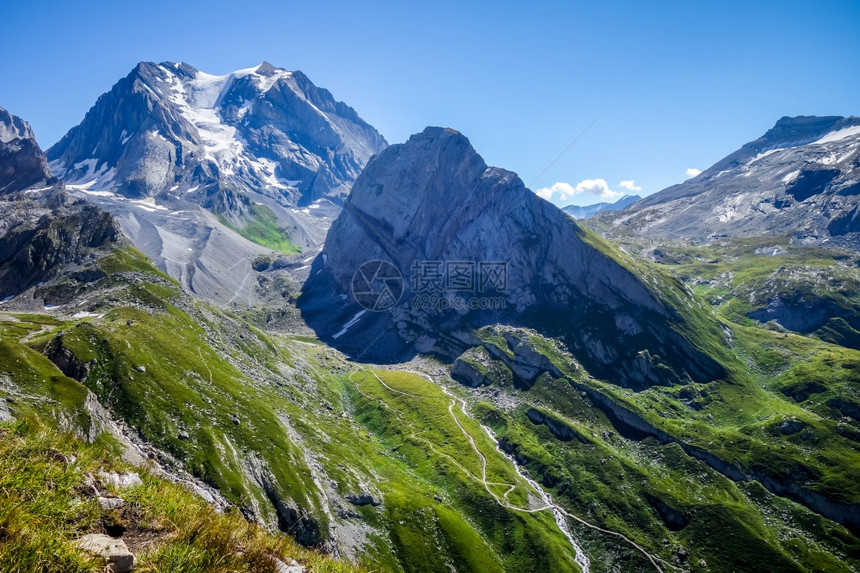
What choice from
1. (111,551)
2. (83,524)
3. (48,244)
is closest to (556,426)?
(83,524)

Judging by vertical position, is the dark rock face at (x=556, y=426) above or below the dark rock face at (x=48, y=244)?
below

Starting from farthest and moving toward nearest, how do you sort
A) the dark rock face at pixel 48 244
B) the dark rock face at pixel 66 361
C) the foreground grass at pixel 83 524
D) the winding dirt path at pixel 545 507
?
the dark rock face at pixel 48 244, the winding dirt path at pixel 545 507, the dark rock face at pixel 66 361, the foreground grass at pixel 83 524

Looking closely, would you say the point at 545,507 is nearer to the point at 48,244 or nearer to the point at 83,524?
the point at 83,524

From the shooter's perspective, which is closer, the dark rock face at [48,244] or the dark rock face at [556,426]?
the dark rock face at [556,426]

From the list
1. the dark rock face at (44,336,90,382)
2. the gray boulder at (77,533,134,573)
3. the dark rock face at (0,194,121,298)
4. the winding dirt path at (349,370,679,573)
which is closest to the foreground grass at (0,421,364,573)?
the gray boulder at (77,533,134,573)

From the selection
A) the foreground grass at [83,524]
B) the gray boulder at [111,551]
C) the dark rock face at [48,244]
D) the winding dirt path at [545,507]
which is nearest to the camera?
the foreground grass at [83,524]

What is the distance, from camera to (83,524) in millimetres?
7582

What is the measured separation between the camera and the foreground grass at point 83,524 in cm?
628

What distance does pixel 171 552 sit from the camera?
24.6 feet

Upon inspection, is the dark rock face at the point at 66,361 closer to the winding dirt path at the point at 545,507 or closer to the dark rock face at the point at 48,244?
the winding dirt path at the point at 545,507

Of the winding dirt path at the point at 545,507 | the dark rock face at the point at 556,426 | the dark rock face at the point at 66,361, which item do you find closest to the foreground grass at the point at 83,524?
the dark rock face at the point at 66,361

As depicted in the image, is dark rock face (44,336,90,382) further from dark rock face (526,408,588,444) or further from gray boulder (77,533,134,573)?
dark rock face (526,408,588,444)

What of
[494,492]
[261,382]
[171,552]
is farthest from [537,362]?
[171,552]

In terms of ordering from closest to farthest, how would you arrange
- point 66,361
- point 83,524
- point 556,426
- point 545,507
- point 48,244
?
point 83,524, point 66,361, point 545,507, point 556,426, point 48,244
